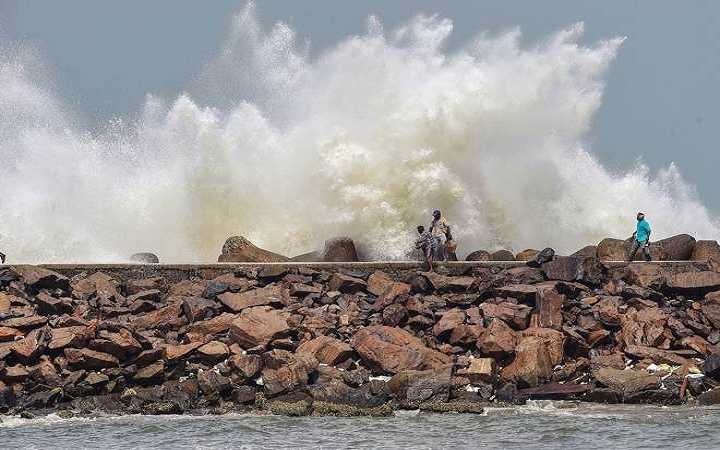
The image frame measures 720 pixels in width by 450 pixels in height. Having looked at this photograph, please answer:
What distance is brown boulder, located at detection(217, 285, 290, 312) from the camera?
1744cm

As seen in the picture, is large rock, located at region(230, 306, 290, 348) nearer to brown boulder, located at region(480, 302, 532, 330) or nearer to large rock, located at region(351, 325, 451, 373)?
large rock, located at region(351, 325, 451, 373)

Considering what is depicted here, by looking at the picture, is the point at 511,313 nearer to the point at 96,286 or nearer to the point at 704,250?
the point at 96,286

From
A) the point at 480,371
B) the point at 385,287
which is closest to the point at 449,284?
the point at 385,287

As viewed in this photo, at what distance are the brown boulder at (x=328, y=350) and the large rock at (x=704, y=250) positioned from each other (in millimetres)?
9346

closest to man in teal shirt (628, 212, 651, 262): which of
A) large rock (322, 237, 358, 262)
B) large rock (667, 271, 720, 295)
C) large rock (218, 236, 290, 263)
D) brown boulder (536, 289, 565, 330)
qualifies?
large rock (667, 271, 720, 295)

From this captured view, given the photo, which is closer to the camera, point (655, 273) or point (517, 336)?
point (517, 336)

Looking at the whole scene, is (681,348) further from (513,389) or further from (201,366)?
(201,366)

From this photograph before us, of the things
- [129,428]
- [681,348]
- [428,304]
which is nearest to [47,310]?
[129,428]

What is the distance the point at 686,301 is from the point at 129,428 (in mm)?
9685

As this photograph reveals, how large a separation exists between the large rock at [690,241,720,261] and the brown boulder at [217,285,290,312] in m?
8.98

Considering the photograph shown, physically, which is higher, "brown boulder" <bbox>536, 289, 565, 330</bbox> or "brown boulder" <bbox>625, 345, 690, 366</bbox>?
"brown boulder" <bbox>536, 289, 565, 330</bbox>

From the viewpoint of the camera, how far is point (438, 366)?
15.4 meters

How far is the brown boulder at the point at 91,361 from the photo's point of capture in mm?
15297

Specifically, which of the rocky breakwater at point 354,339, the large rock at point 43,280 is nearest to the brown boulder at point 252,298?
the rocky breakwater at point 354,339
